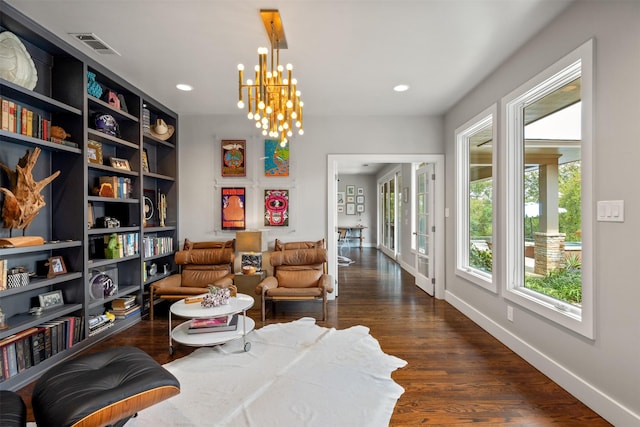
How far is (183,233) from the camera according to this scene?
448cm

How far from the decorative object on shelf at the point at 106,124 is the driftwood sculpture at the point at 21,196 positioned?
2.88 feet

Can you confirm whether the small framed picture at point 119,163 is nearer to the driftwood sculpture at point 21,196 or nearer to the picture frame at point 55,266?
the driftwood sculpture at point 21,196

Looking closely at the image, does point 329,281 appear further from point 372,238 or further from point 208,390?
A: point 372,238

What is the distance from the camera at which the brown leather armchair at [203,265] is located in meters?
3.92

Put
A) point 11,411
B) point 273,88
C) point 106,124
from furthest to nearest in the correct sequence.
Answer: point 106,124
point 273,88
point 11,411

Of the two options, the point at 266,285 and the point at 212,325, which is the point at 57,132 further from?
the point at 266,285

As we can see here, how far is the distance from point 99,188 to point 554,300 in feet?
14.6

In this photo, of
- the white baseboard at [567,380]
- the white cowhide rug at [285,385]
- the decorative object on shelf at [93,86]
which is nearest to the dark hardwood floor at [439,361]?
the white baseboard at [567,380]

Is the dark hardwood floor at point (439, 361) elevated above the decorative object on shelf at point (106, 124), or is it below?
below

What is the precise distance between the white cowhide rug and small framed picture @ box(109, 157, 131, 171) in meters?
2.22

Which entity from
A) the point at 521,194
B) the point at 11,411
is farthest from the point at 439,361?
the point at 11,411

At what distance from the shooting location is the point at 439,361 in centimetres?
261

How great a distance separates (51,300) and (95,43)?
7.38 feet

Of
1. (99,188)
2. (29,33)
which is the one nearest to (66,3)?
(29,33)
